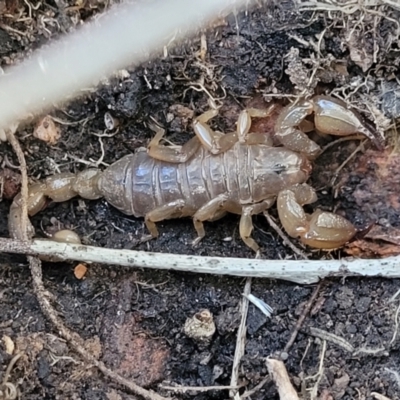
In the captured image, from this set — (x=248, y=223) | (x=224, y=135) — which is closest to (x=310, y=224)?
(x=248, y=223)

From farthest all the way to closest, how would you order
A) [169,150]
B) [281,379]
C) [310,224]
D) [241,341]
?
1. [169,150]
2. [310,224]
3. [241,341]
4. [281,379]

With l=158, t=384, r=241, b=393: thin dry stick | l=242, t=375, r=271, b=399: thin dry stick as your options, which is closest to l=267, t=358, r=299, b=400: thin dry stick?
l=242, t=375, r=271, b=399: thin dry stick

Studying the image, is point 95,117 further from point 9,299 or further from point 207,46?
point 9,299

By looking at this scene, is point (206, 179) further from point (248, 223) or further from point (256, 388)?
point (256, 388)

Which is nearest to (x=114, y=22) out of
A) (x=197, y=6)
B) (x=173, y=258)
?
(x=197, y=6)

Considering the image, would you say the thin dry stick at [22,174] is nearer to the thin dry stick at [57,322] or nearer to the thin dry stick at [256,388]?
the thin dry stick at [57,322]

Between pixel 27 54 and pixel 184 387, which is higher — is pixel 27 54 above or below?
above
